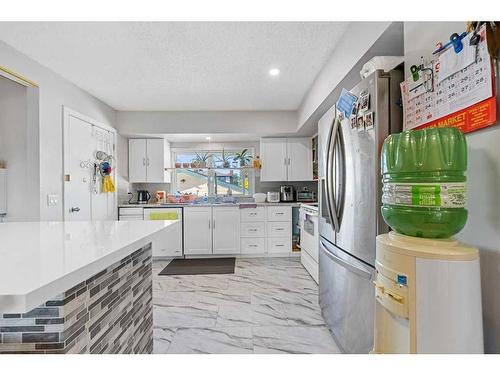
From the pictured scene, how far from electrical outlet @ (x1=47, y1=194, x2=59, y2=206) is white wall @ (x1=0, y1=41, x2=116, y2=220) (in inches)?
1.5

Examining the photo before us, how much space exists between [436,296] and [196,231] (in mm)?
3707

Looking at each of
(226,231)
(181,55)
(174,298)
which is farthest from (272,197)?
(181,55)

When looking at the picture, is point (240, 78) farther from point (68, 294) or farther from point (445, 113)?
point (68, 294)

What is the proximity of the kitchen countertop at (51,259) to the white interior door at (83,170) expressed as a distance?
2033 millimetres

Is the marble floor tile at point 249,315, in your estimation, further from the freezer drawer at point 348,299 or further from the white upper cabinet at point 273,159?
the white upper cabinet at point 273,159

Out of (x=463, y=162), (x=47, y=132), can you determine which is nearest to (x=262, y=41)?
(x=463, y=162)

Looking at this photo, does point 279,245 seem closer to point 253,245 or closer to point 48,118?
point 253,245

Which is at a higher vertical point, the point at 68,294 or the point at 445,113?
the point at 445,113

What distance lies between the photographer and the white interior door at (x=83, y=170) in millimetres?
3043

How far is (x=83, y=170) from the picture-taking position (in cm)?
335

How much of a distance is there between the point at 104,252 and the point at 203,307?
1.94m

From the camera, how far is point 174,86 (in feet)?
10.6

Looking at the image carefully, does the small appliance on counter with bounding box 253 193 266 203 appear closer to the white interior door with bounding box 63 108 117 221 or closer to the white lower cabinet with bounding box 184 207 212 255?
the white lower cabinet with bounding box 184 207 212 255

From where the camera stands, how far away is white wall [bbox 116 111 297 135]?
167 inches
